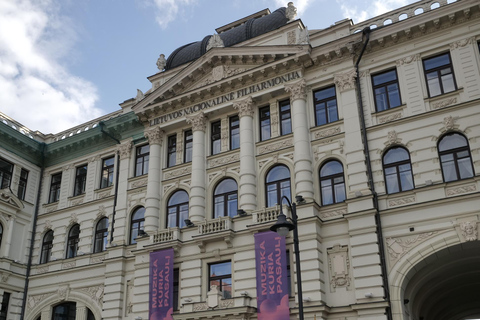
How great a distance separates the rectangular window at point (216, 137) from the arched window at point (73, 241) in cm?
1129

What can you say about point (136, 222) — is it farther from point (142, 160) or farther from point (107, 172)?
point (107, 172)

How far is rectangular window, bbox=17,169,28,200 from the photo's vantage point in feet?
116

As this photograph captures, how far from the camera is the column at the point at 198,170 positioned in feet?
92.3

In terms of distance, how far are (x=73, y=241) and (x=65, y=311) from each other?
15.0 feet

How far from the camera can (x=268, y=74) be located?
28875 millimetres

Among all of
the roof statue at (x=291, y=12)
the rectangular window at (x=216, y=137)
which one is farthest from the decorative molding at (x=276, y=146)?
the roof statue at (x=291, y=12)

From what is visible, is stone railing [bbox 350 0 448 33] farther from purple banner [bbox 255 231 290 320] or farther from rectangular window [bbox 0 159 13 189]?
rectangular window [bbox 0 159 13 189]

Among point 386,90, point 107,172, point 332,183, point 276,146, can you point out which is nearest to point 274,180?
point 276,146

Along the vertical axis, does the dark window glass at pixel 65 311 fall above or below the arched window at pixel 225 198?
below

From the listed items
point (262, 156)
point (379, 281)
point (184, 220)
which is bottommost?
point (379, 281)

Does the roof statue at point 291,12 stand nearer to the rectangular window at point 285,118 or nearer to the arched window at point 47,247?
the rectangular window at point 285,118

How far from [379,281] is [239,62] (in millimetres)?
14831

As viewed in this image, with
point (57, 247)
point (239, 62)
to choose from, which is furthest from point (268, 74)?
Result: point (57, 247)

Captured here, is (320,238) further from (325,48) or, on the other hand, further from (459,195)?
(325,48)
